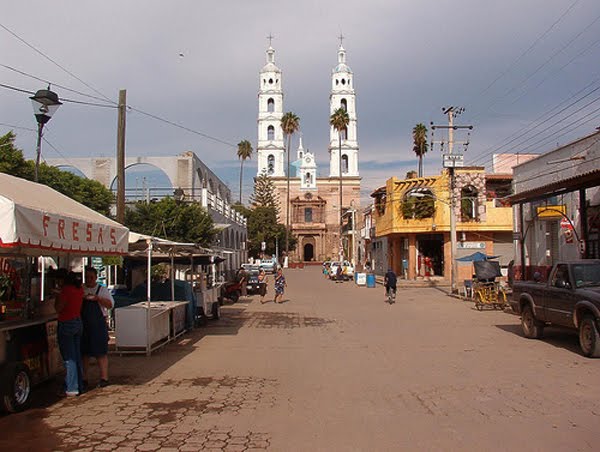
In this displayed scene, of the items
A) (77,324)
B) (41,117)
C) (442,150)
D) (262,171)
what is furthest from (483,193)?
(262,171)

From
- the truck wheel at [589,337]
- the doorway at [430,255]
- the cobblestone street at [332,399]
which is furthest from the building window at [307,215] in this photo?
the truck wheel at [589,337]

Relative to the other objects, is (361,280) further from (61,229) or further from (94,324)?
(61,229)

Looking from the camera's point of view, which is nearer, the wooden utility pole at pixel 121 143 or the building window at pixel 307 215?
the wooden utility pole at pixel 121 143

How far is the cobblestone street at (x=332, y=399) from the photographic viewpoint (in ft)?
19.9

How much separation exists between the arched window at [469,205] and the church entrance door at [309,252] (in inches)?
2438

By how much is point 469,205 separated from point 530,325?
1225 inches

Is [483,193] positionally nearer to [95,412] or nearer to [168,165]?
[168,165]

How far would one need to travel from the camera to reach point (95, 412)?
7.22m

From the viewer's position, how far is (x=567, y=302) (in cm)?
1191

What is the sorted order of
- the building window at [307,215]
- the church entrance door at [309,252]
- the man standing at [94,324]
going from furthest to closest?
the church entrance door at [309,252], the building window at [307,215], the man standing at [94,324]

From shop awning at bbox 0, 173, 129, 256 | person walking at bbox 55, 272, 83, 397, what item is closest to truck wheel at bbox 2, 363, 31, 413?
person walking at bbox 55, 272, 83, 397

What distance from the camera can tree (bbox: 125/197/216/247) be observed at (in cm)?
2677

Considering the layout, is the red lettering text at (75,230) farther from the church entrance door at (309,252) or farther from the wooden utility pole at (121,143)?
the church entrance door at (309,252)

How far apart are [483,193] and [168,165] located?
76.2ft
